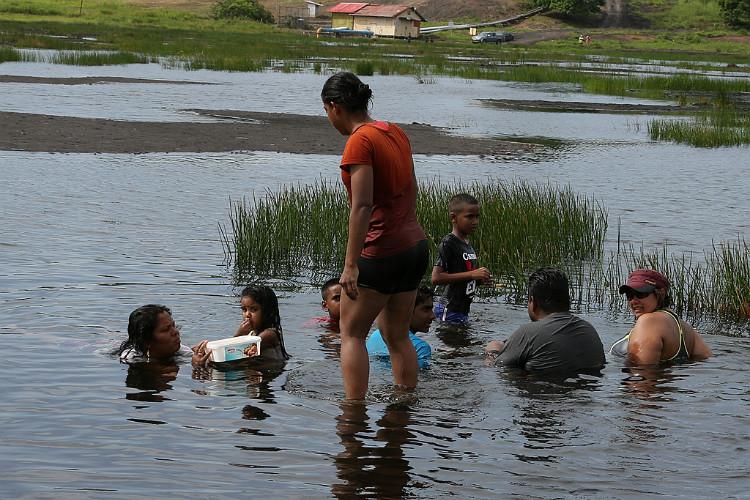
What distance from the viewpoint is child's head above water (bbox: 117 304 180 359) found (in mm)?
8805

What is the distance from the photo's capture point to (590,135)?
32000mm

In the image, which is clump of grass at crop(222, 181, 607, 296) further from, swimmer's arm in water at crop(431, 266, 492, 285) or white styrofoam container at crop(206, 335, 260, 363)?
white styrofoam container at crop(206, 335, 260, 363)

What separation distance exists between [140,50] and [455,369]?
189 feet

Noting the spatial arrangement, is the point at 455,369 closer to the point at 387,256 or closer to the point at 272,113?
the point at 387,256

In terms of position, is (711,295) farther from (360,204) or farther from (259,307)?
(360,204)

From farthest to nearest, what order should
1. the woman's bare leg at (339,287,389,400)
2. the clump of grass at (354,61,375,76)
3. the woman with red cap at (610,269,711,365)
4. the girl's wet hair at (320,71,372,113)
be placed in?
the clump of grass at (354,61,375,76)
the woman with red cap at (610,269,711,365)
the woman's bare leg at (339,287,389,400)
the girl's wet hair at (320,71,372,113)

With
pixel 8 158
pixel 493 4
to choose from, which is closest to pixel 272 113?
pixel 8 158

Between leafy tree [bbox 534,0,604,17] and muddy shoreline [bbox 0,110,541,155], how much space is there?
89.0 m

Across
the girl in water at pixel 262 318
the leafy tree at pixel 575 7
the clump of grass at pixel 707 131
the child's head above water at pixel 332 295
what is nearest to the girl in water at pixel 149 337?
the girl in water at pixel 262 318

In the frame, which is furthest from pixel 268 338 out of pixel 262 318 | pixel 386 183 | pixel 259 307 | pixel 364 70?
pixel 364 70

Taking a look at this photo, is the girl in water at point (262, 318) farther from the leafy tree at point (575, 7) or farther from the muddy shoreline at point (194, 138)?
the leafy tree at point (575, 7)

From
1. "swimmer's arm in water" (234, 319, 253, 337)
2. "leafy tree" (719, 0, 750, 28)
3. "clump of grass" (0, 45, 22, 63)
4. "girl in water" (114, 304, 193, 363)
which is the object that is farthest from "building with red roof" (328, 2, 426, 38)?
"girl in water" (114, 304, 193, 363)

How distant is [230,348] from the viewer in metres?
8.34

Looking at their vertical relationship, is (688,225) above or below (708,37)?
below
